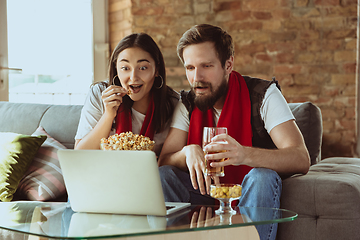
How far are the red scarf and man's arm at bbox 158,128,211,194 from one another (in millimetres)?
117

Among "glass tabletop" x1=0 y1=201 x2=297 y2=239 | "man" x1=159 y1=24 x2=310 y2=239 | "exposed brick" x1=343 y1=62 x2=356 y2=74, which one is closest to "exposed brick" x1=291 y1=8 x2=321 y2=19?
"exposed brick" x1=343 y1=62 x2=356 y2=74

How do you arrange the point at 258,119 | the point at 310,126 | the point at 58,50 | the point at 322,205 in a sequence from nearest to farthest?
the point at 322,205, the point at 258,119, the point at 310,126, the point at 58,50

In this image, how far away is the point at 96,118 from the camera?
6.51ft

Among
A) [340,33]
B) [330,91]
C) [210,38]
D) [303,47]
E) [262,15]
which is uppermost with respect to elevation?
[262,15]

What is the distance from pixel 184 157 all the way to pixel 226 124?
27 centimetres

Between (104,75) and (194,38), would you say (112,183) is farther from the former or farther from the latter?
(104,75)

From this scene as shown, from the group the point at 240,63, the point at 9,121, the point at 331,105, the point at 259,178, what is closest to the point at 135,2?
the point at 240,63

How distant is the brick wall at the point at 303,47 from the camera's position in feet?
10.2

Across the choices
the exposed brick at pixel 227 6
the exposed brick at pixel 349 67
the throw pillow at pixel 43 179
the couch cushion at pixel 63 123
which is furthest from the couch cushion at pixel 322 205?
the exposed brick at pixel 227 6

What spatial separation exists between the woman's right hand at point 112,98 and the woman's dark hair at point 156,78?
14 centimetres

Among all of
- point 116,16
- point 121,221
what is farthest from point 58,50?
point 121,221

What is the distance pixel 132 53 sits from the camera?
189 centimetres

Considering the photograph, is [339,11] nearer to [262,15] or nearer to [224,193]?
[262,15]

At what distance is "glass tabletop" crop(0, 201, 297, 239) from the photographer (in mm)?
966
